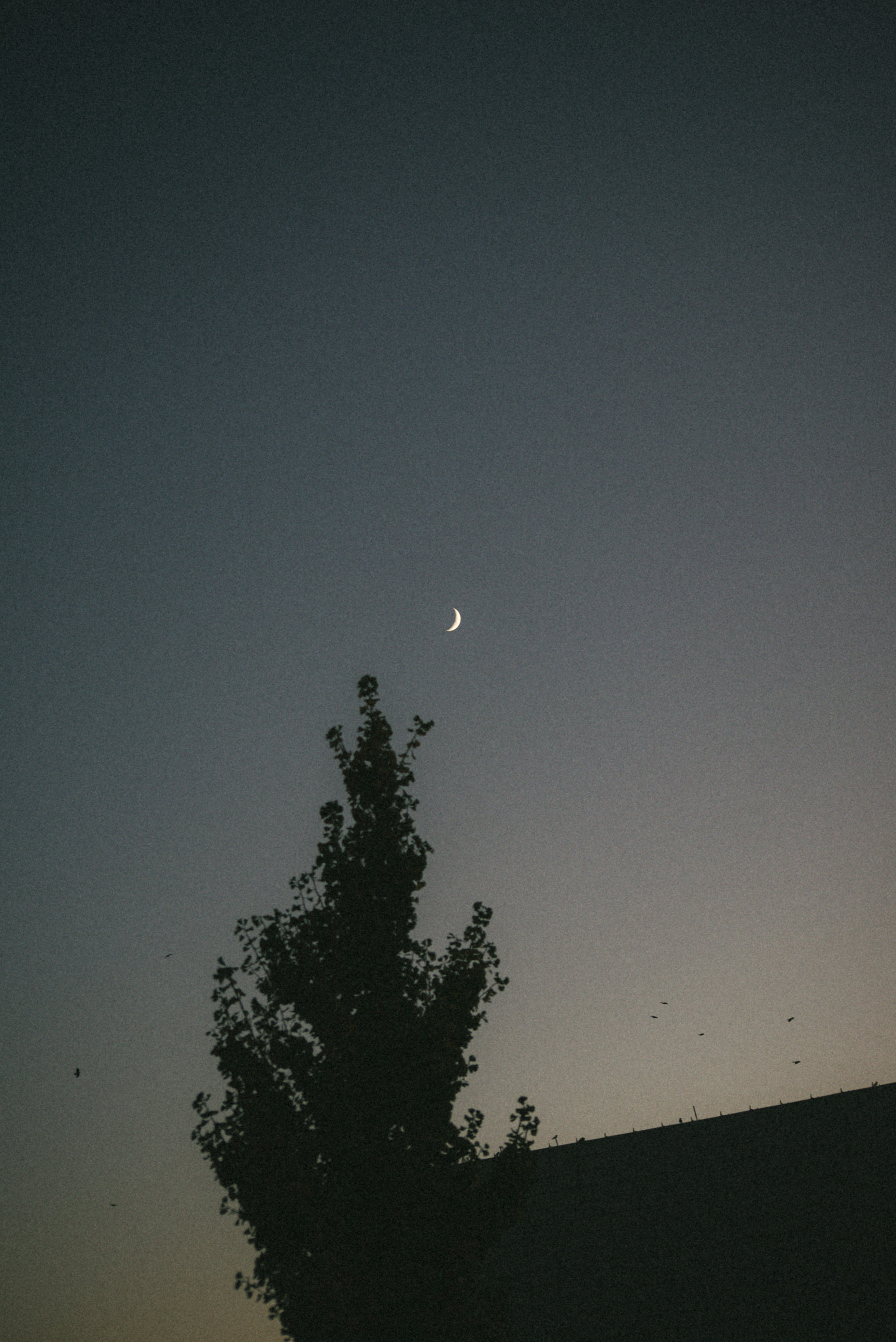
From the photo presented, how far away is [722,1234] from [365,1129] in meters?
16.4

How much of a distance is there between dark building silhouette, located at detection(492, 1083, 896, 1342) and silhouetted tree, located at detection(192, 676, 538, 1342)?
8.81m

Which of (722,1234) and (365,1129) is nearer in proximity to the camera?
A: (365,1129)

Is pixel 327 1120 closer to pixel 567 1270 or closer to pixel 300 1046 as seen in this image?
pixel 300 1046

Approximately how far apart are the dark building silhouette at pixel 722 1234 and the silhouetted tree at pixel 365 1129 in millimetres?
8806

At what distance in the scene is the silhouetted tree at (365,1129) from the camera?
33.0 feet

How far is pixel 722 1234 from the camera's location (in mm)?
21516

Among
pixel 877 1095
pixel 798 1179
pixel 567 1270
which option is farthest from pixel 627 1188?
pixel 877 1095

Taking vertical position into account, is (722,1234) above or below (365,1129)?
below

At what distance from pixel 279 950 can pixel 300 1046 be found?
141cm

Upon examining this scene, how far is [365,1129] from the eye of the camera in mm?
10828

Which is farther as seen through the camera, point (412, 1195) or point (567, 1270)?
point (567, 1270)

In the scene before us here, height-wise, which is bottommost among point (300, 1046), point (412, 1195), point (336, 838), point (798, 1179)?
point (798, 1179)

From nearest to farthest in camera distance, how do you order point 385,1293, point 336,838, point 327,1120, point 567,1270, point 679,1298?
point 385,1293
point 327,1120
point 336,838
point 679,1298
point 567,1270

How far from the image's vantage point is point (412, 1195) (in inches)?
416
